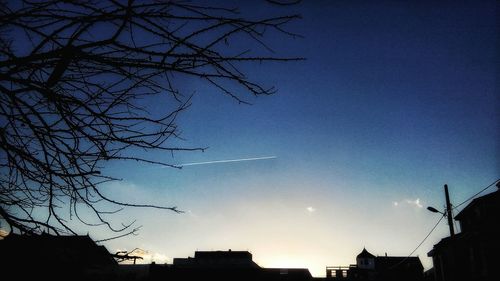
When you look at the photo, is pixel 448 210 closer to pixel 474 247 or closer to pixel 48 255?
pixel 474 247

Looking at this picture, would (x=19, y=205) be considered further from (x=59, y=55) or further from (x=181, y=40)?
(x=181, y=40)

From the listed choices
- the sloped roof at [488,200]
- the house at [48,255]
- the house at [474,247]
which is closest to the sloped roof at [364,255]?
the house at [474,247]

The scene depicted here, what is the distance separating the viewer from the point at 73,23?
1877mm

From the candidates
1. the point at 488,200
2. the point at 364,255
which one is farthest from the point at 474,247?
the point at 364,255

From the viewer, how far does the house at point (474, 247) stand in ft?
58.6

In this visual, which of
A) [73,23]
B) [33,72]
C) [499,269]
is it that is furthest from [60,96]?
[499,269]

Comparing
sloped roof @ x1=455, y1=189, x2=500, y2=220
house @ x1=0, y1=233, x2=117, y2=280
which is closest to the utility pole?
sloped roof @ x1=455, y1=189, x2=500, y2=220

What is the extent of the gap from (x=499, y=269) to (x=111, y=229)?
71.7 ft

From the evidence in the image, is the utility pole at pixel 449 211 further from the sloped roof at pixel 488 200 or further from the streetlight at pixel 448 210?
the sloped roof at pixel 488 200

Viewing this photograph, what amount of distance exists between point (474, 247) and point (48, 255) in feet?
77.1

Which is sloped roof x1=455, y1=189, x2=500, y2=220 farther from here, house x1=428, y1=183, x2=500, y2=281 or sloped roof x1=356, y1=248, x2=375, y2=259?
sloped roof x1=356, y1=248, x2=375, y2=259

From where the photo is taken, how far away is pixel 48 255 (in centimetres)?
293

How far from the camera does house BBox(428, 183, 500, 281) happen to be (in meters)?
17.9

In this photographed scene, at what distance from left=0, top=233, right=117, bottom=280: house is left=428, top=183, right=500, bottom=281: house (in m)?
16.3
